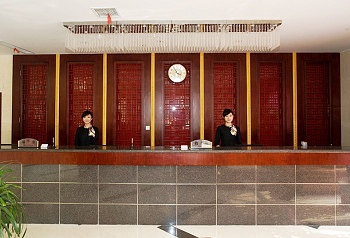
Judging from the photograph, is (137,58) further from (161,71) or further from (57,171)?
(57,171)

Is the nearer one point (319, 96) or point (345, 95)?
point (345, 95)

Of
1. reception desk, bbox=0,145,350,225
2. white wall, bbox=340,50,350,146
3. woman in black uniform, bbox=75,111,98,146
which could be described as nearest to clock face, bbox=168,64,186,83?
woman in black uniform, bbox=75,111,98,146

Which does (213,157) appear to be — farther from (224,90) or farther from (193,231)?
(224,90)

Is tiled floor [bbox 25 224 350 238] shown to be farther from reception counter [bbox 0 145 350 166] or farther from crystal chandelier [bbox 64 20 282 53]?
crystal chandelier [bbox 64 20 282 53]

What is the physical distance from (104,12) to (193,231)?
3.00 metres

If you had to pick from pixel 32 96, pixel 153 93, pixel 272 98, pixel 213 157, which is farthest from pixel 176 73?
pixel 213 157

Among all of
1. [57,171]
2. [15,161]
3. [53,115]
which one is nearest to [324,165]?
[57,171]

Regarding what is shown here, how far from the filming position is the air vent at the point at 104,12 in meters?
4.33

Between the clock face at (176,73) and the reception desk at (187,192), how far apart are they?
305 cm

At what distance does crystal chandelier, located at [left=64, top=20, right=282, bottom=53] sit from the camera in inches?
193

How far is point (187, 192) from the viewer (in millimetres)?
4086

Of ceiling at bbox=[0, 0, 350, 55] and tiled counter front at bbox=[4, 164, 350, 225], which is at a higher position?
ceiling at bbox=[0, 0, 350, 55]

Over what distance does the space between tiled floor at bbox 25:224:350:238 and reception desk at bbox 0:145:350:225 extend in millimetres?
94

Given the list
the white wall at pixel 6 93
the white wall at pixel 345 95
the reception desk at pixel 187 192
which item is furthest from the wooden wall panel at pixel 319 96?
the white wall at pixel 6 93
